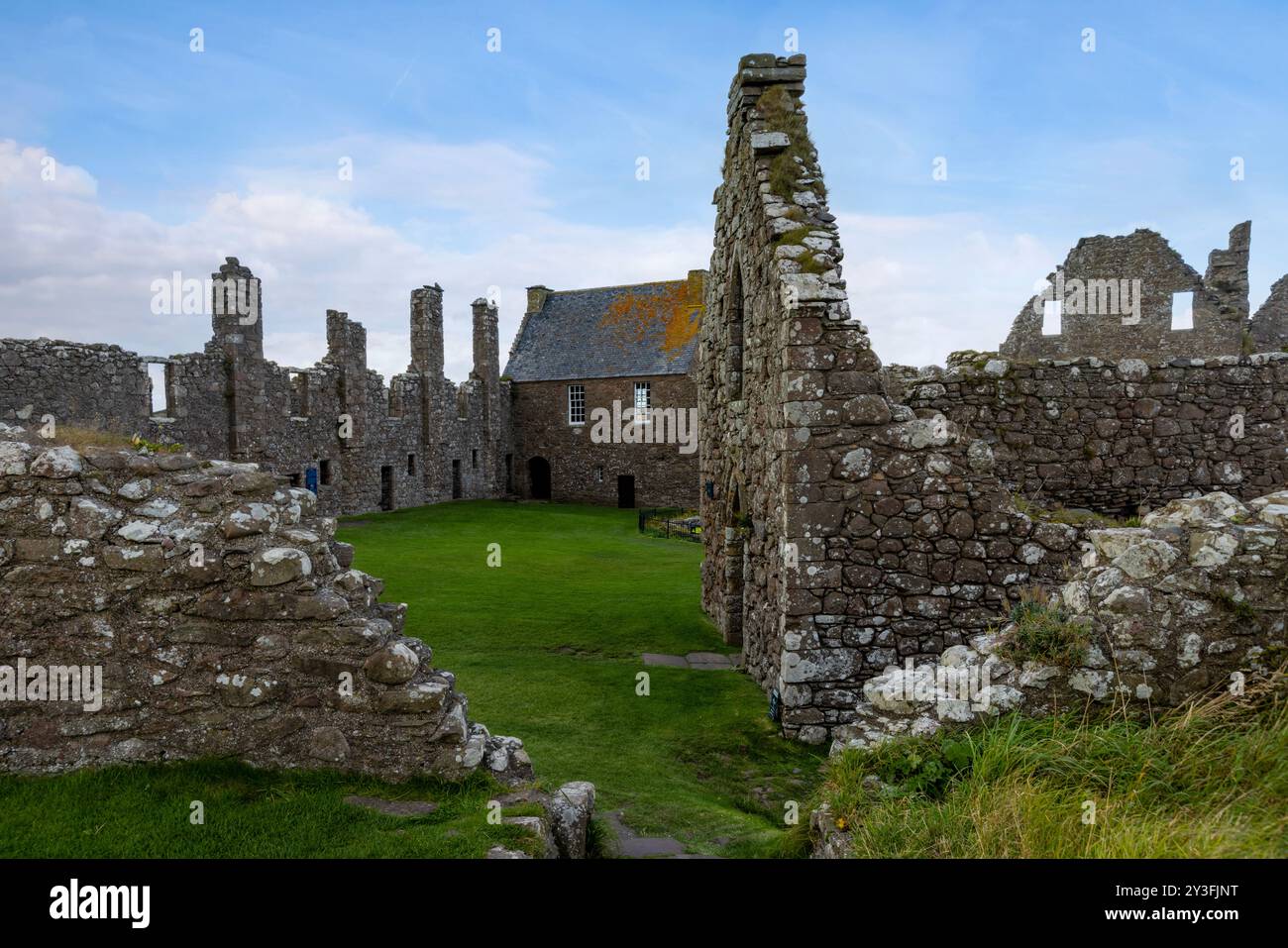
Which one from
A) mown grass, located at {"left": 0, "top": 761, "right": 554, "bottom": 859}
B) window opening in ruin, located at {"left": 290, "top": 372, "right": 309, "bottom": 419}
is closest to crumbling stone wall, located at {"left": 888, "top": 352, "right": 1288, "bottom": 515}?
mown grass, located at {"left": 0, "top": 761, "right": 554, "bottom": 859}

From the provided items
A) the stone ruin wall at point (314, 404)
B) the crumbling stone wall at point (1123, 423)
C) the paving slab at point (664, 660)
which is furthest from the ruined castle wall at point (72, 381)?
the crumbling stone wall at point (1123, 423)

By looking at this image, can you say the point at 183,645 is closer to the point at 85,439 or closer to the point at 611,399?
the point at 85,439

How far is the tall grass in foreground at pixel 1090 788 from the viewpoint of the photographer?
3551 mm

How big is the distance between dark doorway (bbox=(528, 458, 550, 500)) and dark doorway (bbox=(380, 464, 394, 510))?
33.8 feet

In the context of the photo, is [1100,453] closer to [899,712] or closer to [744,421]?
[744,421]

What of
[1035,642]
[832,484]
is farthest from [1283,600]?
[832,484]

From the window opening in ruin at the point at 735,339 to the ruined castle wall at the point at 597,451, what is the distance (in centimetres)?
2507

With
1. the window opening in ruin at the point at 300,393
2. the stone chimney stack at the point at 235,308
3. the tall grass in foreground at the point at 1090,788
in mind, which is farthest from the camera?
the window opening in ruin at the point at 300,393

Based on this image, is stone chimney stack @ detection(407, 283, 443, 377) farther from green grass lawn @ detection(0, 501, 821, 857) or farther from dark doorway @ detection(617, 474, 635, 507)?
green grass lawn @ detection(0, 501, 821, 857)

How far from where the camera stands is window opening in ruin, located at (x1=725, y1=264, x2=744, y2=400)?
39.8 ft

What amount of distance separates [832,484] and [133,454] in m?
6.20

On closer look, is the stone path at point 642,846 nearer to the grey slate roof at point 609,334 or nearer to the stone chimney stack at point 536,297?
the grey slate roof at point 609,334

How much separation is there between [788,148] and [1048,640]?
6654mm

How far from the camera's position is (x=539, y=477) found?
42.6 meters
